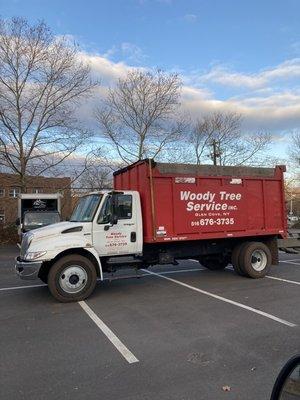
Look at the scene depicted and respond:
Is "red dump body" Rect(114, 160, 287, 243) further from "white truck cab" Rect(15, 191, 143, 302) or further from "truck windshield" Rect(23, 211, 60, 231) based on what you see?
"truck windshield" Rect(23, 211, 60, 231)

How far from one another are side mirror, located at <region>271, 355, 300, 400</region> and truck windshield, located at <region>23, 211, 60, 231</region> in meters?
20.6

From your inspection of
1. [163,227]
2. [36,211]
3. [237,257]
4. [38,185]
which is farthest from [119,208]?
[38,185]

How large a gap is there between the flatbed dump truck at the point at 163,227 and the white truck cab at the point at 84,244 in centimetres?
2

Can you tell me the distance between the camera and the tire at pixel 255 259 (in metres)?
12.0

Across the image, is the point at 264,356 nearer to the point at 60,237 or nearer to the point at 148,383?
the point at 148,383

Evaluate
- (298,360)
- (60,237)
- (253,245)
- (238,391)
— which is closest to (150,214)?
(60,237)

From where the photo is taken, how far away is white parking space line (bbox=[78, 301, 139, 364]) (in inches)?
233

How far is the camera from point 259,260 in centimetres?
1238

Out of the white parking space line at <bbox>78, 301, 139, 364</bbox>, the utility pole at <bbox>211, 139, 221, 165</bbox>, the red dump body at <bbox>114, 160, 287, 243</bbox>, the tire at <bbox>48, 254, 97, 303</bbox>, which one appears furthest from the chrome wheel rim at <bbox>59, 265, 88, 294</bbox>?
the utility pole at <bbox>211, 139, 221, 165</bbox>

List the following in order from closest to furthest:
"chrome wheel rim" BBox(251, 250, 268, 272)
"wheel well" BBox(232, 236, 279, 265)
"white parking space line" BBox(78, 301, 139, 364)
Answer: "white parking space line" BBox(78, 301, 139, 364), "chrome wheel rim" BBox(251, 250, 268, 272), "wheel well" BBox(232, 236, 279, 265)

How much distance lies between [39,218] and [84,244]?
13516mm

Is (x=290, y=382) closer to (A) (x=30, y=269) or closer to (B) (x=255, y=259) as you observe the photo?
(A) (x=30, y=269)

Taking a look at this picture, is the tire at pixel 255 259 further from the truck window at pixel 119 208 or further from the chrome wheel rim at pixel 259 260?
the truck window at pixel 119 208

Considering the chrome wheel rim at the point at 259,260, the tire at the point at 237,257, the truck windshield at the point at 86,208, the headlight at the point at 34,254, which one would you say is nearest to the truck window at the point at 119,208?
the truck windshield at the point at 86,208
